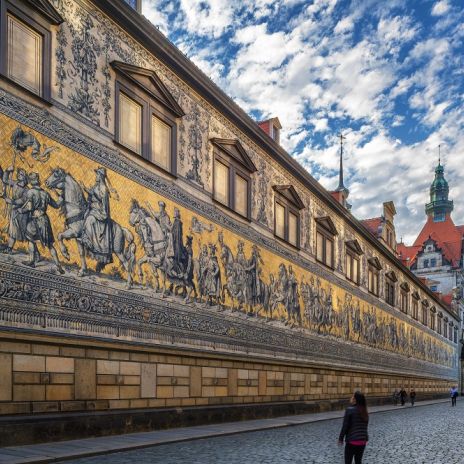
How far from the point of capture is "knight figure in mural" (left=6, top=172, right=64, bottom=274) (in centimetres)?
1053

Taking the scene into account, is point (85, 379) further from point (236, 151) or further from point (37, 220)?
point (236, 151)

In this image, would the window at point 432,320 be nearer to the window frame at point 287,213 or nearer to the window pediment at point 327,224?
the window pediment at point 327,224

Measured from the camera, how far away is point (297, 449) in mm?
11703

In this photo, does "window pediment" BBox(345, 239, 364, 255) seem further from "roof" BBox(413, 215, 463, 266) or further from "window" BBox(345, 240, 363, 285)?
"roof" BBox(413, 215, 463, 266)

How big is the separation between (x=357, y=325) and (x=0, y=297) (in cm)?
2294

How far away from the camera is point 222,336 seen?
16.8 meters

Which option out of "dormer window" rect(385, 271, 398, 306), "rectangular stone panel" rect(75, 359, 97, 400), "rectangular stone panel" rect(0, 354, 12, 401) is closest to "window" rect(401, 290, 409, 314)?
"dormer window" rect(385, 271, 398, 306)

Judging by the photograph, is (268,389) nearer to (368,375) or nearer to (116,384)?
(116,384)

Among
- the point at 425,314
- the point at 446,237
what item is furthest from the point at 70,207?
the point at 446,237

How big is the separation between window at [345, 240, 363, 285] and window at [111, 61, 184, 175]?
16.4 meters

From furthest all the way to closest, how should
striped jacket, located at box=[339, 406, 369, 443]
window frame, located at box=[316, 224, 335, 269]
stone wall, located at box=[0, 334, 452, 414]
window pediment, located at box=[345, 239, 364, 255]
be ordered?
window pediment, located at box=[345, 239, 364, 255], window frame, located at box=[316, 224, 335, 269], stone wall, located at box=[0, 334, 452, 414], striped jacket, located at box=[339, 406, 369, 443]

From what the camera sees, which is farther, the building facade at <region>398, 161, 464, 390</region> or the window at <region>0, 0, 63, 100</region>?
the building facade at <region>398, 161, 464, 390</region>

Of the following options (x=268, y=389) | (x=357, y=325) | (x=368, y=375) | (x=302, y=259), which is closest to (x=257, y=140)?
(x=302, y=259)

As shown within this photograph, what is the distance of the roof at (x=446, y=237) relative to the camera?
7444cm
